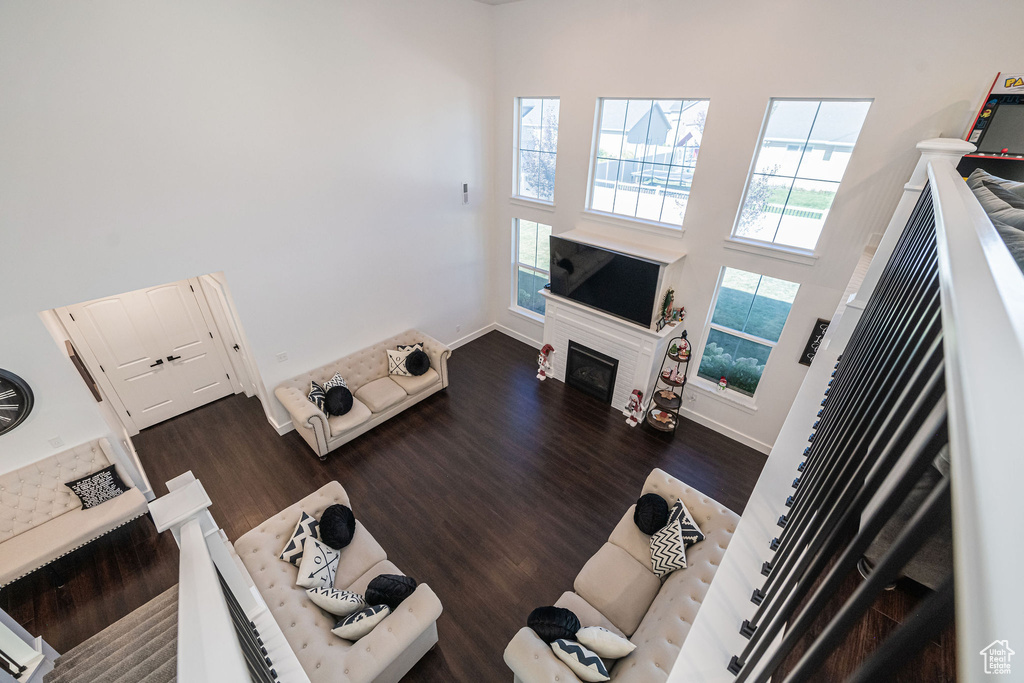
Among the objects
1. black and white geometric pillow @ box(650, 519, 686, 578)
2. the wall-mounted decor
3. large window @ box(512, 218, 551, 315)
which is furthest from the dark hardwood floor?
large window @ box(512, 218, 551, 315)

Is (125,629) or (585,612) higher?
(125,629)

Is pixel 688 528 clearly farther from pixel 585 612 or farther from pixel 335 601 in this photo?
pixel 335 601

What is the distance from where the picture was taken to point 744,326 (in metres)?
5.13

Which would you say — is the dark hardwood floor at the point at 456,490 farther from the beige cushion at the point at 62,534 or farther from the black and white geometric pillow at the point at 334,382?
the black and white geometric pillow at the point at 334,382

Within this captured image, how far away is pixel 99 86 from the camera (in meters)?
3.40

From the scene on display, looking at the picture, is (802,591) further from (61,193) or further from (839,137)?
(61,193)

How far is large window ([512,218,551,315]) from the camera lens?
6.96 meters

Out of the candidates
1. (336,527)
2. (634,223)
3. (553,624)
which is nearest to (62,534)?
(336,527)

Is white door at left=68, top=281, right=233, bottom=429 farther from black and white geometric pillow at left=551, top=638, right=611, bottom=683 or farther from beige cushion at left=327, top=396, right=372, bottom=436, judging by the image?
black and white geometric pillow at left=551, top=638, right=611, bottom=683

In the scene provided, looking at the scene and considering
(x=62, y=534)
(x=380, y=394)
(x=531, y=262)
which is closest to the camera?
(x=62, y=534)

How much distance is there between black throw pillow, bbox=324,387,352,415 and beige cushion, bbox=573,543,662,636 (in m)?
3.33

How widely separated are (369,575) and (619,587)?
6.73 ft

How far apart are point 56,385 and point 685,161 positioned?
21.3ft

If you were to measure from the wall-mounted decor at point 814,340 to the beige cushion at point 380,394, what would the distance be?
475 cm
